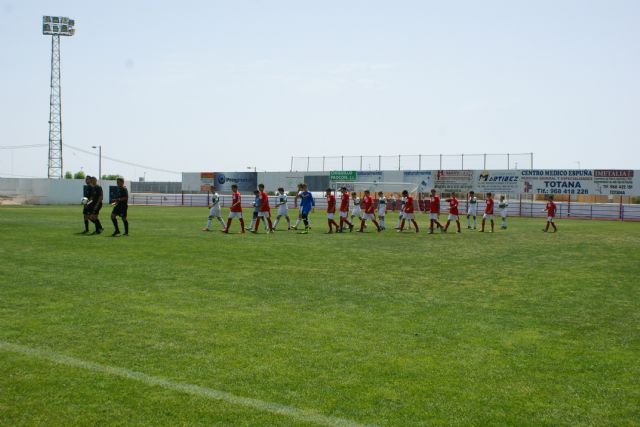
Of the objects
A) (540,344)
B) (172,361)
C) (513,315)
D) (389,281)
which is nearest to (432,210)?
(389,281)

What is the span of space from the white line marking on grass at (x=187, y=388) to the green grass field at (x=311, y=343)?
21 mm

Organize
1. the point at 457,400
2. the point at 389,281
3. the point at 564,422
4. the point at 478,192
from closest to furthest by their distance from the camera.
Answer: the point at 564,422 → the point at 457,400 → the point at 389,281 → the point at 478,192

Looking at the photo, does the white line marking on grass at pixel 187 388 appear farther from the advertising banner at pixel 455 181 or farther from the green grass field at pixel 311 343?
the advertising banner at pixel 455 181

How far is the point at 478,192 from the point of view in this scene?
184 feet

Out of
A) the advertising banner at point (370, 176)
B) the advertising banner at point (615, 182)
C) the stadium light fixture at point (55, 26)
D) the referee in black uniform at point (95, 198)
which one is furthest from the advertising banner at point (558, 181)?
the stadium light fixture at point (55, 26)

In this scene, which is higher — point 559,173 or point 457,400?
point 559,173

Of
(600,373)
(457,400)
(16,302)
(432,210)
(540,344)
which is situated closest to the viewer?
(457,400)

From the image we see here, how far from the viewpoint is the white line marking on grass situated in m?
4.75

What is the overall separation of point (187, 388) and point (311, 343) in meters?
1.86

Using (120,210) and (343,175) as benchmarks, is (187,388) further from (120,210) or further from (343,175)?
(343,175)

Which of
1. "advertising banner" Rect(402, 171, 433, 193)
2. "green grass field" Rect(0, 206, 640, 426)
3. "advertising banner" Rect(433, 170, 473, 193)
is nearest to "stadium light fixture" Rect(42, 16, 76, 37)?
"advertising banner" Rect(402, 171, 433, 193)

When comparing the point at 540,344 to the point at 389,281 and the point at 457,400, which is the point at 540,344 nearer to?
the point at 457,400

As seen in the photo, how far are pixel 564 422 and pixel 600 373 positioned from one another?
1.51 meters

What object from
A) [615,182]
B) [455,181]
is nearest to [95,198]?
[455,181]
